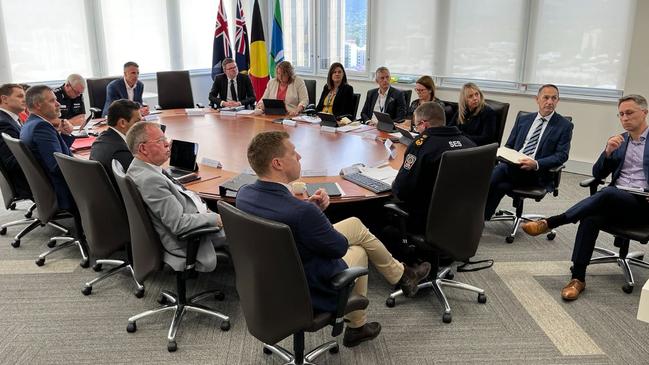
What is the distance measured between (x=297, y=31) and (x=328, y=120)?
4.07 metres

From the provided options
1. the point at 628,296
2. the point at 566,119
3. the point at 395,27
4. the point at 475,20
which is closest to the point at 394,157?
the point at 566,119

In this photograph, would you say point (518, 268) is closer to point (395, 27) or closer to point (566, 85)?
point (566, 85)

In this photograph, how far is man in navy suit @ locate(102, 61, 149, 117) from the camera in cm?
588

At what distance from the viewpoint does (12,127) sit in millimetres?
3926

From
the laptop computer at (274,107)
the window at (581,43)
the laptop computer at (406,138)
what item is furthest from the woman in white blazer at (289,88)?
the window at (581,43)

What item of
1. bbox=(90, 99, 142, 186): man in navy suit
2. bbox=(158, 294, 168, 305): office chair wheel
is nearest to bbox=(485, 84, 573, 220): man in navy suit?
bbox=(158, 294, 168, 305): office chair wheel

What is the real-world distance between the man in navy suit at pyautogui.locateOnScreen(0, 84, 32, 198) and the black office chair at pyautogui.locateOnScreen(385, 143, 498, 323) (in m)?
2.77

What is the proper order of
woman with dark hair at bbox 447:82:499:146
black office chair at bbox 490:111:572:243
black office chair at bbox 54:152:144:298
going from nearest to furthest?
1. black office chair at bbox 54:152:144:298
2. black office chair at bbox 490:111:572:243
3. woman with dark hair at bbox 447:82:499:146

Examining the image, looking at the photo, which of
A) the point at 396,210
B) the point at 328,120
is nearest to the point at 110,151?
the point at 396,210

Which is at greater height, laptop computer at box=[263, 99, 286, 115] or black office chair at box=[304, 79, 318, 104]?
black office chair at box=[304, 79, 318, 104]

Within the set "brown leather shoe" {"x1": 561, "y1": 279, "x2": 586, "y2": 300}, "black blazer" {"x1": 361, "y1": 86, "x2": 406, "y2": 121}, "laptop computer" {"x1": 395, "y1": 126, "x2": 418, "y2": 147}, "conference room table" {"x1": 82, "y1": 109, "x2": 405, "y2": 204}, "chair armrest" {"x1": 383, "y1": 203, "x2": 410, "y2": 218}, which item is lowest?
"brown leather shoe" {"x1": 561, "y1": 279, "x2": 586, "y2": 300}

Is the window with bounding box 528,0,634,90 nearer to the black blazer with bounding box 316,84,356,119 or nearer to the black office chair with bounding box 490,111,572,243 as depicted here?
the black office chair with bounding box 490,111,572,243

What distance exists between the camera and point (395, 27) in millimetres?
7508

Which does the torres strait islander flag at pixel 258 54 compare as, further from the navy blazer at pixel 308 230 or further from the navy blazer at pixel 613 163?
the navy blazer at pixel 308 230
